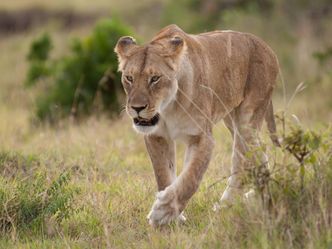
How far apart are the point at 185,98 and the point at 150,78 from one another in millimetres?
362

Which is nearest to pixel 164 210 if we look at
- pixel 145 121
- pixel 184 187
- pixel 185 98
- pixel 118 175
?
pixel 184 187

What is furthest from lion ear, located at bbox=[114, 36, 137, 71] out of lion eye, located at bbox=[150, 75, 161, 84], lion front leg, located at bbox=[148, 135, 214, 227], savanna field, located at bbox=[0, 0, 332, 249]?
savanna field, located at bbox=[0, 0, 332, 249]

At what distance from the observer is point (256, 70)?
20.2 feet

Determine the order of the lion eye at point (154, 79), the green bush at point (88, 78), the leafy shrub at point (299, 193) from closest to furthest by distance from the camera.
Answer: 1. the leafy shrub at point (299, 193)
2. the lion eye at point (154, 79)
3. the green bush at point (88, 78)

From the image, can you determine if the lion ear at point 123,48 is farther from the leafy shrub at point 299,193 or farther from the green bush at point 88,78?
the green bush at point 88,78

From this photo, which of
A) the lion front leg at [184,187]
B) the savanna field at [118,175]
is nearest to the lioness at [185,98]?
the lion front leg at [184,187]

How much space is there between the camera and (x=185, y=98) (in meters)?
5.32

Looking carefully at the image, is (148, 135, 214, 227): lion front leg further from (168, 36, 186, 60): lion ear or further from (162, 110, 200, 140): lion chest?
(168, 36, 186, 60): lion ear

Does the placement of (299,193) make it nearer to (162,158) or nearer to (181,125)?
(181,125)

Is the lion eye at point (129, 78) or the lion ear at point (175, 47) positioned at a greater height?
the lion ear at point (175, 47)

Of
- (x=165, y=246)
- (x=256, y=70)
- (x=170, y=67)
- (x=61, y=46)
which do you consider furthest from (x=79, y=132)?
(x=61, y=46)

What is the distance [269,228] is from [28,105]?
891 cm

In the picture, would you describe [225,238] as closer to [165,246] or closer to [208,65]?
[165,246]

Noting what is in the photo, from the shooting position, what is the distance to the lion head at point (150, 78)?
4.98 m
